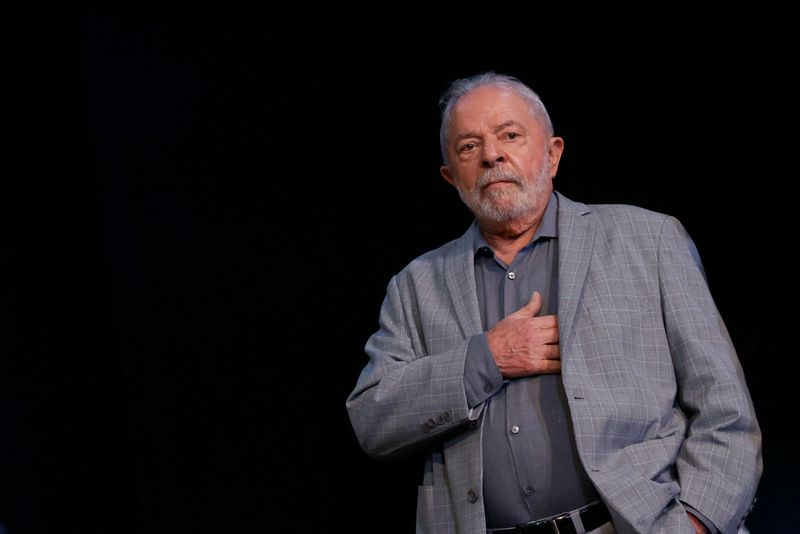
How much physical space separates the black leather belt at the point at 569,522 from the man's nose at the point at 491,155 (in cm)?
93

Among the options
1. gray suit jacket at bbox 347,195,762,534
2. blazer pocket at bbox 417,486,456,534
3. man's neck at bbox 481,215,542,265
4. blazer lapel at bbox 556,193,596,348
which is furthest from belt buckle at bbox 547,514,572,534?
man's neck at bbox 481,215,542,265

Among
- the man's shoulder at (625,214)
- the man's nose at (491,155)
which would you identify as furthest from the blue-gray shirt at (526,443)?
the man's nose at (491,155)

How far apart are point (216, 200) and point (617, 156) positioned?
129cm

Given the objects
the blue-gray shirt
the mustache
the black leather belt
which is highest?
the mustache

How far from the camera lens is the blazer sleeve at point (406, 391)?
220 centimetres

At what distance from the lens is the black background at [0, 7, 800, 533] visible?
270 cm

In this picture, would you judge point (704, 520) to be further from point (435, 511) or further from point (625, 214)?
point (625, 214)

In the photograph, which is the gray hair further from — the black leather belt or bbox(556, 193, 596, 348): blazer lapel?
the black leather belt

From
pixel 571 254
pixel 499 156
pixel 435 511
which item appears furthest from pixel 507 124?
pixel 435 511

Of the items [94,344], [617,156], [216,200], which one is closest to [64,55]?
[216,200]

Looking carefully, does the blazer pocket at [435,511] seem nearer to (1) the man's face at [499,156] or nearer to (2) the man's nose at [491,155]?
(1) the man's face at [499,156]

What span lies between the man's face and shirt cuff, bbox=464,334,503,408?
428 millimetres

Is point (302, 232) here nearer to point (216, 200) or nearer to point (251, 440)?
point (216, 200)

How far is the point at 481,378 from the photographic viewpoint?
7.20ft
